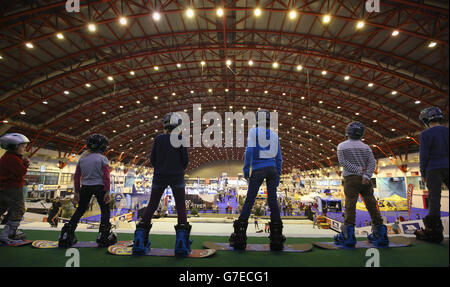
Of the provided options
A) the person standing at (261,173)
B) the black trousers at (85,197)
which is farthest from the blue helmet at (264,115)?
the black trousers at (85,197)

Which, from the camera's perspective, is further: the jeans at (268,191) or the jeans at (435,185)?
the jeans at (268,191)

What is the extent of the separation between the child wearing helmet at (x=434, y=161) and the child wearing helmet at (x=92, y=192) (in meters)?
4.10

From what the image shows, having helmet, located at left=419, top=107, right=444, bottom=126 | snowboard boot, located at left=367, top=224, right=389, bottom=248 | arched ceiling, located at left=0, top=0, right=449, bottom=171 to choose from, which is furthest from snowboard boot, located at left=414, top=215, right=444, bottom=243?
arched ceiling, located at left=0, top=0, right=449, bottom=171

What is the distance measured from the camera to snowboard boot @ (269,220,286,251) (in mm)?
2627

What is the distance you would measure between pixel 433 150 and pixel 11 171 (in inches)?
216

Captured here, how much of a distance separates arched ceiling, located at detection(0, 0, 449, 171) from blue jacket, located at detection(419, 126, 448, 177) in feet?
21.0

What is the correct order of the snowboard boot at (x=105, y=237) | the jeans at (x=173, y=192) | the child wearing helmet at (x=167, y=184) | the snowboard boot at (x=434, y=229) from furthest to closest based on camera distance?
the snowboard boot at (x=105, y=237) < the jeans at (x=173, y=192) < the child wearing helmet at (x=167, y=184) < the snowboard boot at (x=434, y=229)

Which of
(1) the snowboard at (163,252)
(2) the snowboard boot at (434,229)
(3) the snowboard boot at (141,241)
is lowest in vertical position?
→ (1) the snowboard at (163,252)

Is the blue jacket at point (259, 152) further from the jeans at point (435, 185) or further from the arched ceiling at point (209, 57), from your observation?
the arched ceiling at point (209, 57)

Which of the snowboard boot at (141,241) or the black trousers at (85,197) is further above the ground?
the black trousers at (85,197)

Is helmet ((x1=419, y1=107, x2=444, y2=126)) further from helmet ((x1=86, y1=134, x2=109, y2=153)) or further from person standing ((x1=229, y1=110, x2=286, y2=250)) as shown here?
helmet ((x1=86, y1=134, x2=109, y2=153))

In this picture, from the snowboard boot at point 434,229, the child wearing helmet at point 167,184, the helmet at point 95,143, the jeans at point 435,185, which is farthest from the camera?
the helmet at point 95,143

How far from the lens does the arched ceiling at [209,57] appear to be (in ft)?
37.5

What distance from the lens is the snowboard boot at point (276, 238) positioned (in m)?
2.63
